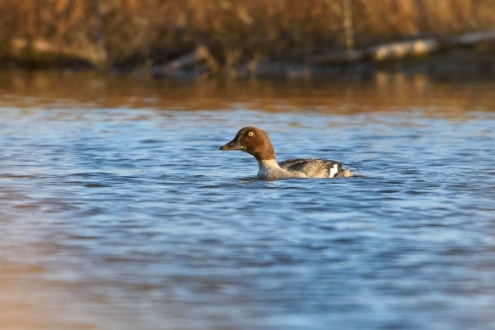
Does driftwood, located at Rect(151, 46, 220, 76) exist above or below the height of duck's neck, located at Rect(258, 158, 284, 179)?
above

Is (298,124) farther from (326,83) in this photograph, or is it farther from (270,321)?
(270,321)

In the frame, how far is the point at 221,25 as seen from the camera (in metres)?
32.2

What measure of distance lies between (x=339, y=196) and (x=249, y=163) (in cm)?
331

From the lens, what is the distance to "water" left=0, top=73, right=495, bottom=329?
269 inches

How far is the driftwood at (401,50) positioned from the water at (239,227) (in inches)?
448

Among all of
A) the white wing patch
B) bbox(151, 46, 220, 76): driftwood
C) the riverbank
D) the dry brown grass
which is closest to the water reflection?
bbox(151, 46, 220, 76): driftwood

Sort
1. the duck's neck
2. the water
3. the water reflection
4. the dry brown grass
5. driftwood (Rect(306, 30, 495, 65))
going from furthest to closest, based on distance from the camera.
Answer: the dry brown grass → driftwood (Rect(306, 30, 495, 65)) → the water reflection → the duck's neck → the water

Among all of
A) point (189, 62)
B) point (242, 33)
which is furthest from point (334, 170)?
point (242, 33)

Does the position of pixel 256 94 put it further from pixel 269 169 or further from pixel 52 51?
pixel 269 169

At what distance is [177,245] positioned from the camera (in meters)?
8.66

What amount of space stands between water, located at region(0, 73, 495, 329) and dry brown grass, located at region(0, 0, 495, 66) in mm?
12560

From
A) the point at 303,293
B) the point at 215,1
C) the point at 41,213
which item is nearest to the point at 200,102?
the point at 215,1

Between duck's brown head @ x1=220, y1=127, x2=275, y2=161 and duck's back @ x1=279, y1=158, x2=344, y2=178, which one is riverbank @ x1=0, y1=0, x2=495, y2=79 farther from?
duck's back @ x1=279, y1=158, x2=344, y2=178

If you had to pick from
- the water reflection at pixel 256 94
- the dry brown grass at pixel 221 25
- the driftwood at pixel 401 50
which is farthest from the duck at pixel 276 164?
the dry brown grass at pixel 221 25
